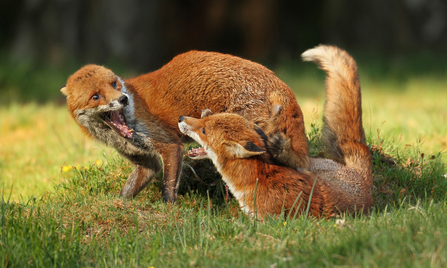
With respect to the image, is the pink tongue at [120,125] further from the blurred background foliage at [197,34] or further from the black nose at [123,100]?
the blurred background foliage at [197,34]

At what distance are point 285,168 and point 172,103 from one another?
5.11 ft

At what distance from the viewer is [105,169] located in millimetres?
5680

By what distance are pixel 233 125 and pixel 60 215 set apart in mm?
1912

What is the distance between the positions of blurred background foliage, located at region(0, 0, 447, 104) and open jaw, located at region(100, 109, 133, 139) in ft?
25.9

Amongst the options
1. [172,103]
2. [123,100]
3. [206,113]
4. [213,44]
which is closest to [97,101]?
[123,100]

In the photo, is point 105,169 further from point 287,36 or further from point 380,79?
point 287,36

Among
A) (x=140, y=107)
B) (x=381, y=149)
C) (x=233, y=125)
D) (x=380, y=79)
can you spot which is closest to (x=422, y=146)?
(x=381, y=149)

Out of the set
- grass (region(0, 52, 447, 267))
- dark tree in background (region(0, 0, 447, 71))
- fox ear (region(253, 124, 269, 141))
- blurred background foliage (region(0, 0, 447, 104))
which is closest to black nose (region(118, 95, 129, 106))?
grass (region(0, 52, 447, 267))

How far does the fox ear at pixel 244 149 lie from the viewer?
4.00 m

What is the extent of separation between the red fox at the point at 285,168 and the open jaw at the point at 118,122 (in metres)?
0.68

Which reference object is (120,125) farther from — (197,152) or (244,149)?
(244,149)

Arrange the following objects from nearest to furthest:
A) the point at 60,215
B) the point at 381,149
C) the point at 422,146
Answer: the point at 60,215
the point at 381,149
the point at 422,146

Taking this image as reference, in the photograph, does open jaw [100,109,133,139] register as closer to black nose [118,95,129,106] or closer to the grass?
black nose [118,95,129,106]

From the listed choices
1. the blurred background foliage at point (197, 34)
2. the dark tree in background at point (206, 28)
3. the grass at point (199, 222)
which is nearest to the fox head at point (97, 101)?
the grass at point (199, 222)
